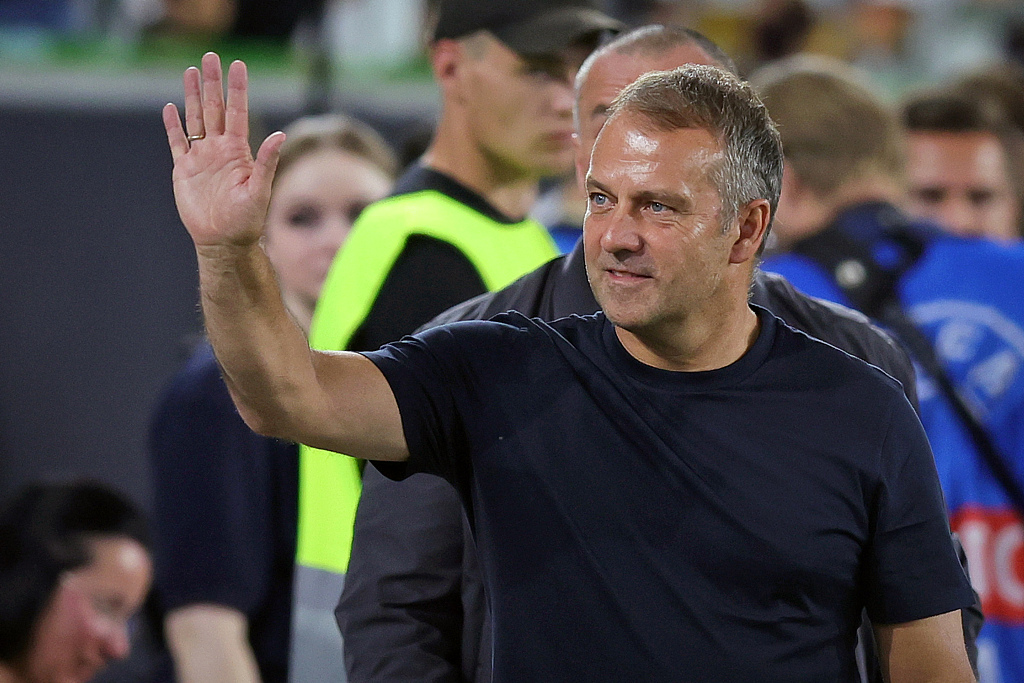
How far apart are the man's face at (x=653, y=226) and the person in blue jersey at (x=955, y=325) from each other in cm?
124

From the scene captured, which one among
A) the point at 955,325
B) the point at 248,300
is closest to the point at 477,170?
the point at 955,325

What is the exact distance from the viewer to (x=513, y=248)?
7.84 feet

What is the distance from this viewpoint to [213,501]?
113 inches

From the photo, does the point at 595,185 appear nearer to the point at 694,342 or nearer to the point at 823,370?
the point at 694,342

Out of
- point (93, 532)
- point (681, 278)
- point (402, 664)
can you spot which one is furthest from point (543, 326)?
point (93, 532)

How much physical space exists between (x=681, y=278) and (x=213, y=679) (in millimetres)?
1701

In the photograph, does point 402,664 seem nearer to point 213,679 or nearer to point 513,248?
point 513,248

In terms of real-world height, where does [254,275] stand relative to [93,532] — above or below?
above

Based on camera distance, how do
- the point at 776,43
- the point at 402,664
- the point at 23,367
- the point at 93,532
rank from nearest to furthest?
1. the point at 402,664
2. the point at 93,532
3. the point at 23,367
4. the point at 776,43

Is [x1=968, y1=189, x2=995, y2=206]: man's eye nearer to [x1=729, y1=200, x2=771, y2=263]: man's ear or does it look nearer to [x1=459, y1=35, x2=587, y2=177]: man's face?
[x1=459, y1=35, x2=587, y2=177]: man's face

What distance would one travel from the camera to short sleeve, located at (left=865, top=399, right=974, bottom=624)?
156 centimetres

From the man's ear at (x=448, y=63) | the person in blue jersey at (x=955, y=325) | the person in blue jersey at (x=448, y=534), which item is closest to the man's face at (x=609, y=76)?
the person in blue jersey at (x=448, y=534)

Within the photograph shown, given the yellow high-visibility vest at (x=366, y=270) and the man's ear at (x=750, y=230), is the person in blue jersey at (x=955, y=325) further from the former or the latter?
the man's ear at (x=750, y=230)

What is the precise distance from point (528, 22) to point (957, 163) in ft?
5.59
